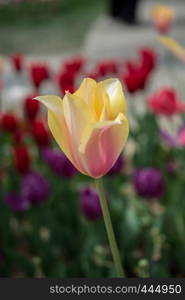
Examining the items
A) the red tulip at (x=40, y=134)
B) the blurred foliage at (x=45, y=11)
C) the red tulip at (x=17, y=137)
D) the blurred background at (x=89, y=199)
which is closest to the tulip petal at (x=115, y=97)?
the blurred background at (x=89, y=199)

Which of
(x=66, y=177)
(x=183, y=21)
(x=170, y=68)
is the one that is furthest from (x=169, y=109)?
(x=183, y=21)

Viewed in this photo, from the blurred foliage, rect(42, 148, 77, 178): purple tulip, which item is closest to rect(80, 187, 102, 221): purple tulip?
rect(42, 148, 77, 178): purple tulip

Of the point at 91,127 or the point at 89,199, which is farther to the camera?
the point at 89,199

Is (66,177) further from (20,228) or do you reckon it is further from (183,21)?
(183,21)

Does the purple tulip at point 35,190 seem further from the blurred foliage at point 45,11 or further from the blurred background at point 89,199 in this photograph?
the blurred foliage at point 45,11

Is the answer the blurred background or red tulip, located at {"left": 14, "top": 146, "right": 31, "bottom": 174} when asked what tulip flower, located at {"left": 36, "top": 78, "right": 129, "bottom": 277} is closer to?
the blurred background

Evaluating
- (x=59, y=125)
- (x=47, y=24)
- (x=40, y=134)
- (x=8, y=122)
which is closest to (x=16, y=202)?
(x=40, y=134)

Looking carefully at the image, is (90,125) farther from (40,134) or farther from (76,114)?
(40,134)
